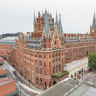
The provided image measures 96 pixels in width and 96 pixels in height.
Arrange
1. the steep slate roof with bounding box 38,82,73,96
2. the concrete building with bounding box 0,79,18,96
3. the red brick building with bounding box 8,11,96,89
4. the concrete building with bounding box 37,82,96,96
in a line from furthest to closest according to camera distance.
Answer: the red brick building with bounding box 8,11,96,89, the concrete building with bounding box 0,79,18,96, the steep slate roof with bounding box 38,82,73,96, the concrete building with bounding box 37,82,96,96

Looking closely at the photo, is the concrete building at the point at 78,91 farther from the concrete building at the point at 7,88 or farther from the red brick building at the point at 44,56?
the red brick building at the point at 44,56

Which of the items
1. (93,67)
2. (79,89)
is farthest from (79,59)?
(79,89)

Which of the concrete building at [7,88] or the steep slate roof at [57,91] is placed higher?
the steep slate roof at [57,91]

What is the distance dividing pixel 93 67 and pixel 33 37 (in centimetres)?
4508

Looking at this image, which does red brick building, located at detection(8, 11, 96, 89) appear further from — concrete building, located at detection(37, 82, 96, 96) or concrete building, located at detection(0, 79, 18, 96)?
concrete building, located at detection(37, 82, 96, 96)

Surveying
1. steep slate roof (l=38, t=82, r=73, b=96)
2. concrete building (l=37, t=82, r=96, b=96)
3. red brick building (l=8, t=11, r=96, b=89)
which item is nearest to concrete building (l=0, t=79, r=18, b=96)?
steep slate roof (l=38, t=82, r=73, b=96)

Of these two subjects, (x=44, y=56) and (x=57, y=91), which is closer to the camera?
(x=57, y=91)

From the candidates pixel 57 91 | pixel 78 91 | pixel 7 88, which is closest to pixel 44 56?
pixel 7 88

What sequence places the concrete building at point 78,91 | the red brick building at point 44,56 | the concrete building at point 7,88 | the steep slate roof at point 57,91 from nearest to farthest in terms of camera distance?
the concrete building at point 78,91, the steep slate roof at point 57,91, the concrete building at point 7,88, the red brick building at point 44,56

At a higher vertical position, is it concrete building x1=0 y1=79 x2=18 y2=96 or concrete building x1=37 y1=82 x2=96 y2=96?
concrete building x1=37 y1=82 x2=96 y2=96

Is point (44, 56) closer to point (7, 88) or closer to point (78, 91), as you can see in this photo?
point (7, 88)

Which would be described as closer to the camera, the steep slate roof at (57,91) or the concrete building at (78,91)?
the concrete building at (78,91)

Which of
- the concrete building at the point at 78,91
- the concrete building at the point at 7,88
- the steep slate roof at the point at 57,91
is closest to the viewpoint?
the concrete building at the point at 78,91

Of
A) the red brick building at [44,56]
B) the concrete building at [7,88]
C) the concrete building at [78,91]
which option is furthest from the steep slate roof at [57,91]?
the red brick building at [44,56]
